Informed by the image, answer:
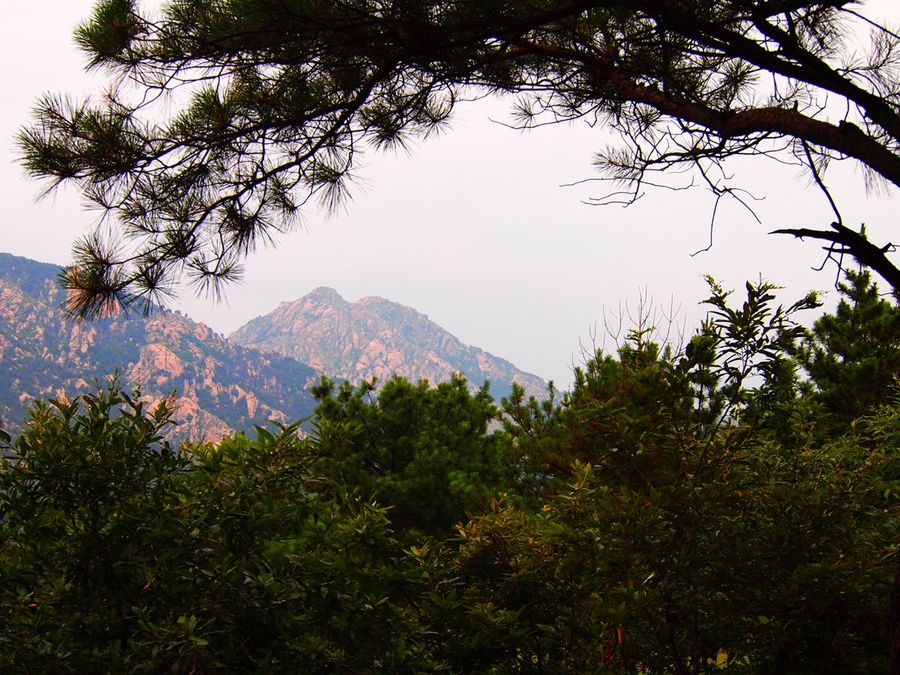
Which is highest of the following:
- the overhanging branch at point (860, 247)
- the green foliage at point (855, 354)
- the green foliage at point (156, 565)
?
the green foliage at point (855, 354)

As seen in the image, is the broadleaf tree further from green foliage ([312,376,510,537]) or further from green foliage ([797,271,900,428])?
green foliage ([797,271,900,428])

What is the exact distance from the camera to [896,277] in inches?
98.8

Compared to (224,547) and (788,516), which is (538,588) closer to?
(788,516)

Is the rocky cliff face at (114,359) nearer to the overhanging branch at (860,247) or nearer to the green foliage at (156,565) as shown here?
the green foliage at (156,565)

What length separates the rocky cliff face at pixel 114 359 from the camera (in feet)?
459

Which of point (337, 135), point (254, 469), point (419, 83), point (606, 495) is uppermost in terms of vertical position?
point (419, 83)

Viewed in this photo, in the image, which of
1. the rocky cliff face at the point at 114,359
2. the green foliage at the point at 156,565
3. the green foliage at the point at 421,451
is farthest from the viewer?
the rocky cliff face at the point at 114,359

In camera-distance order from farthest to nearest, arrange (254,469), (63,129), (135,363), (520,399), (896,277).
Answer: (135,363) → (520,399) → (63,129) → (254,469) → (896,277)

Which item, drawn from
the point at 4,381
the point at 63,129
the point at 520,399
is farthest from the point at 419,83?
the point at 4,381

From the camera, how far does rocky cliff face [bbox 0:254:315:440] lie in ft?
459

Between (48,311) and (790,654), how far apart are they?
194 meters

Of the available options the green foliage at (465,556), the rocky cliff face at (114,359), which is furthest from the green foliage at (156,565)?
the rocky cliff face at (114,359)

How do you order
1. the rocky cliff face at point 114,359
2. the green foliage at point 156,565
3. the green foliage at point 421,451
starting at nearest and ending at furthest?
the green foliage at point 156,565 → the green foliage at point 421,451 → the rocky cliff face at point 114,359

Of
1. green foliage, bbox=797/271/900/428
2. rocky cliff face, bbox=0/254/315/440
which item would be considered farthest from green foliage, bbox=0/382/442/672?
rocky cliff face, bbox=0/254/315/440
